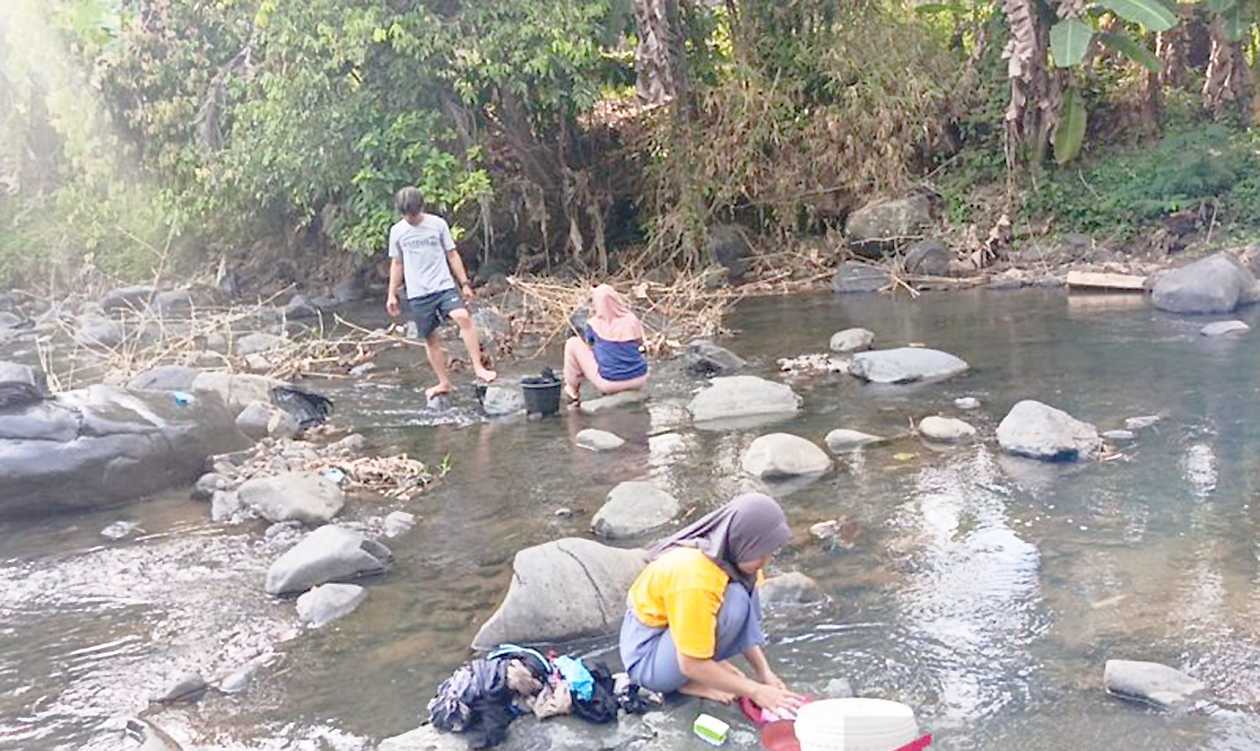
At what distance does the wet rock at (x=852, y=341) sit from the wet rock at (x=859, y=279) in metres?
3.62

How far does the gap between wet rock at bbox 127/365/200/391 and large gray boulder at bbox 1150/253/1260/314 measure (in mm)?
9184

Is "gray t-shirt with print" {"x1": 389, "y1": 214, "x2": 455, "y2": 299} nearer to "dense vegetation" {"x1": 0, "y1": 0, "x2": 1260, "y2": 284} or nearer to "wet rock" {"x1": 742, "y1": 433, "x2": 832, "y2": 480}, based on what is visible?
"wet rock" {"x1": 742, "y1": 433, "x2": 832, "y2": 480}

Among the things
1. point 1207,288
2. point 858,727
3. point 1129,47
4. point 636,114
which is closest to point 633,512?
point 858,727

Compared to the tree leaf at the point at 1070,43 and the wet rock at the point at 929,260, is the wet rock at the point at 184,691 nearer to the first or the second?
the wet rock at the point at 929,260

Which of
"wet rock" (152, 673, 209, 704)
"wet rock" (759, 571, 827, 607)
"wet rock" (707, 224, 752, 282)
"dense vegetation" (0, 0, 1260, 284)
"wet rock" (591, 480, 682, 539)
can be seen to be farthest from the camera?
"wet rock" (707, 224, 752, 282)

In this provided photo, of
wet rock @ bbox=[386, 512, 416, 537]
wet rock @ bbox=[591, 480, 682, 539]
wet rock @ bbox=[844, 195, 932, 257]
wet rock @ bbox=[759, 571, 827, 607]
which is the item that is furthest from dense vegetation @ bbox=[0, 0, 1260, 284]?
wet rock @ bbox=[759, 571, 827, 607]

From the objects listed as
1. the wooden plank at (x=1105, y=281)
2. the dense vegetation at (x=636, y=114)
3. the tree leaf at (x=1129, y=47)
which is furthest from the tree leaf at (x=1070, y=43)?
the wooden plank at (x=1105, y=281)

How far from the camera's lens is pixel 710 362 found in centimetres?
1120

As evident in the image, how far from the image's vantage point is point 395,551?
697 centimetres

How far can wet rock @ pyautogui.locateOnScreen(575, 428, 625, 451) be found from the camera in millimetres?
8883

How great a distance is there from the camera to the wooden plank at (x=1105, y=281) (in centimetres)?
1402

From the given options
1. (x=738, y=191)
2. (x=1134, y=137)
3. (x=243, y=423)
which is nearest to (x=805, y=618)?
(x=243, y=423)

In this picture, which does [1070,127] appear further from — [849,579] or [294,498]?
[294,498]

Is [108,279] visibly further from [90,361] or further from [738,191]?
[738,191]
